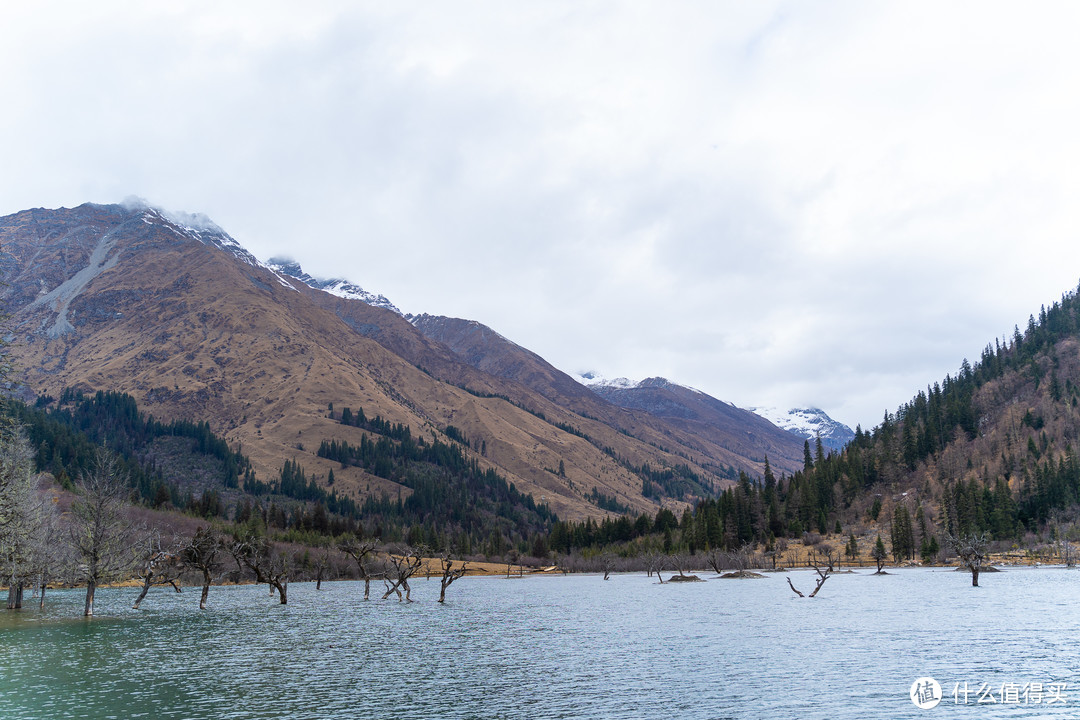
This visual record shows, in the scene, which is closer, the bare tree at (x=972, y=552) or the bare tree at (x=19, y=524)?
the bare tree at (x=19, y=524)

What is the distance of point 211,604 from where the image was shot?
11044 centimetres

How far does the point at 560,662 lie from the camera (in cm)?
4944

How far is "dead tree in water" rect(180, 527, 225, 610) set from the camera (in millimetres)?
102375

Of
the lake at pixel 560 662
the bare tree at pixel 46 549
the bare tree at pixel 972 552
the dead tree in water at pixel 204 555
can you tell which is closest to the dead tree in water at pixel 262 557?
the dead tree in water at pixel 204 555

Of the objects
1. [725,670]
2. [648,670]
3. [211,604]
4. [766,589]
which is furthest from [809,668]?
[211,604]

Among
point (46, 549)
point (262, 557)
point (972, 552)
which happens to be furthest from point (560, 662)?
point (262, 557)

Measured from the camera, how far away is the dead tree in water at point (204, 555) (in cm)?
10238

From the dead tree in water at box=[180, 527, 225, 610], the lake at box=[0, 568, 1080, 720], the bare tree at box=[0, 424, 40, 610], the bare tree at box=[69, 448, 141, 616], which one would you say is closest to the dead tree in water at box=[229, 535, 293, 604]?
the dead tree in water at box=[180, 527, 225, 610]

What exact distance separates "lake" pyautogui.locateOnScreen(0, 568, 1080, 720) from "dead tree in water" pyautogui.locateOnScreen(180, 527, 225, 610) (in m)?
10.6

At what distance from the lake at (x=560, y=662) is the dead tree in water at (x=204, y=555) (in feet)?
34.7

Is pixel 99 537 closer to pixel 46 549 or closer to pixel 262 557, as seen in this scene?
pixel 46 549

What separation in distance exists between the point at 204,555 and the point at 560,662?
93.3 metres

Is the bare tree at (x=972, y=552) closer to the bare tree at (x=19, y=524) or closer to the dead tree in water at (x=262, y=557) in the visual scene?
the dead tree in water at (x=262, y=557)

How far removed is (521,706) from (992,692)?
23.9 meters
